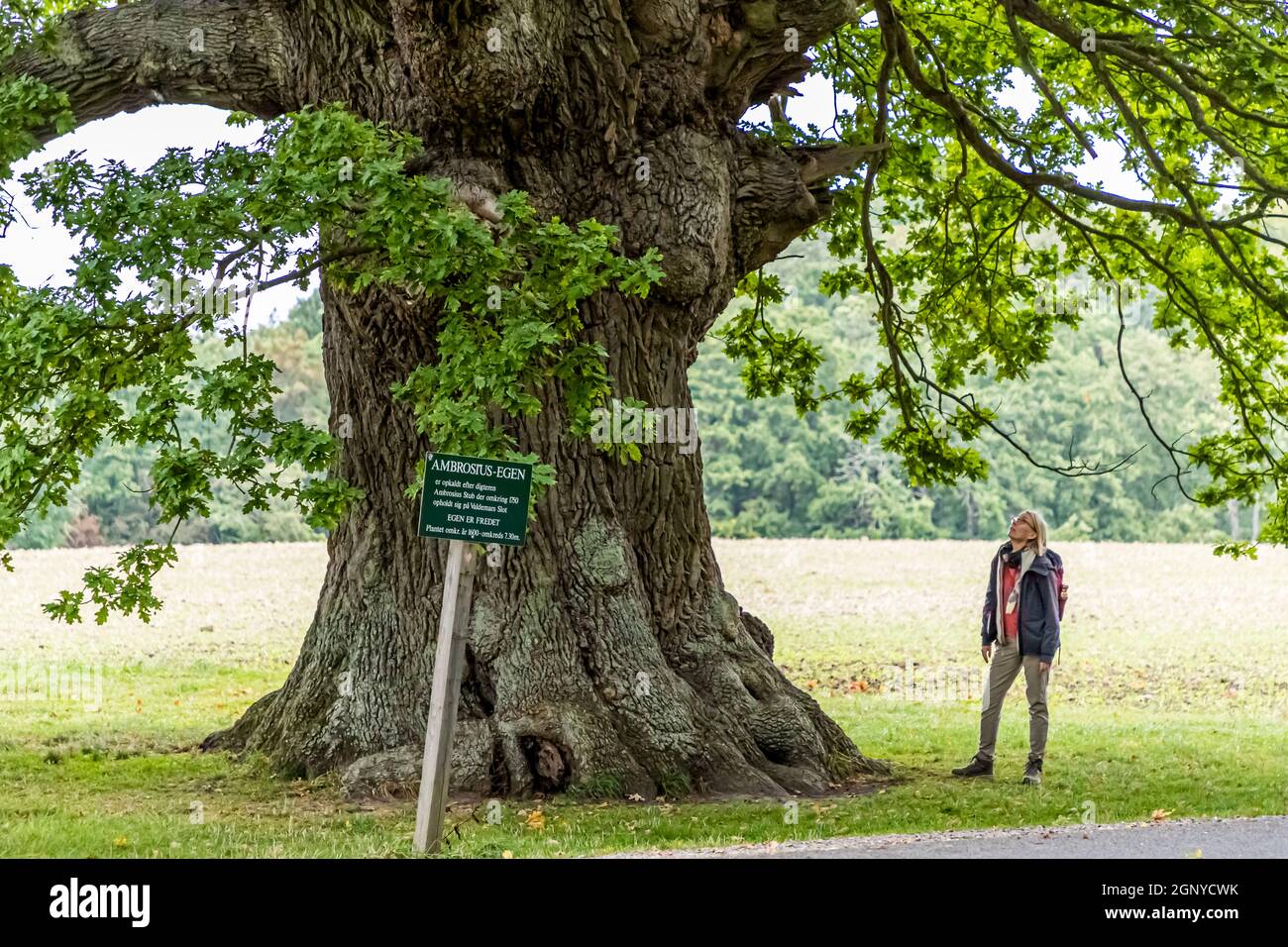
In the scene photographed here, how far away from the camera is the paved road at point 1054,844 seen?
27.7 feet

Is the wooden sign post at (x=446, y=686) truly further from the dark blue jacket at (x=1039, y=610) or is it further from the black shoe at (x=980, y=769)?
the black shoe at (x=980, y=769)

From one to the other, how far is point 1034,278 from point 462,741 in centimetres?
1002

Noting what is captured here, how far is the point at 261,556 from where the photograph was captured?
36875 mm

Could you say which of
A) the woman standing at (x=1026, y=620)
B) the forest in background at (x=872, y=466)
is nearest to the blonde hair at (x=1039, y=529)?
the woman standing at (x=1026, y=620)

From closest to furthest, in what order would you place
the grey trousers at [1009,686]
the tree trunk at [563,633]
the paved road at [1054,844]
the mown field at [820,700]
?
the paved road at [1054,844]
the mown field at [820,700]
the tree trunk at [563,633]
the grey trousers at [1009,686]

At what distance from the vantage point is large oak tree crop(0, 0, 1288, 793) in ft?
28.8

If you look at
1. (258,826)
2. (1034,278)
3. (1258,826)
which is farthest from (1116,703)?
(258,826)

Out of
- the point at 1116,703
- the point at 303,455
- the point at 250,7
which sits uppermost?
the point at 250,7

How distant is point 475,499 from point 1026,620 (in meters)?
5.62

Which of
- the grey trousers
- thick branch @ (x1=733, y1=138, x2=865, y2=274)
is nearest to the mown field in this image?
the grey trousers

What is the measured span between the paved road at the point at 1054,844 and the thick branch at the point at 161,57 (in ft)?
21.3

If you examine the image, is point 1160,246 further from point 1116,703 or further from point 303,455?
point 303,455

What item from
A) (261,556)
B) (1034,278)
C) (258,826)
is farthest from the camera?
(261,556)
